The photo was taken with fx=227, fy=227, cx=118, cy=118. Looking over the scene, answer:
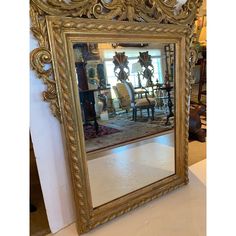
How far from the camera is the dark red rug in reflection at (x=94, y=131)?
1322 mm

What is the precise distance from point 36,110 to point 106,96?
413 mm

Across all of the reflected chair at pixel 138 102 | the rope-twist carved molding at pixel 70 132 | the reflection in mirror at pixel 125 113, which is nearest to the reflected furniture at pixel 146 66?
the reflection in mirror at pixel 125 113

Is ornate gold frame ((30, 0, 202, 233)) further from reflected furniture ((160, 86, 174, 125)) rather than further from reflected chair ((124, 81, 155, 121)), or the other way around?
reflected chair ((124, 81, 155, 121))

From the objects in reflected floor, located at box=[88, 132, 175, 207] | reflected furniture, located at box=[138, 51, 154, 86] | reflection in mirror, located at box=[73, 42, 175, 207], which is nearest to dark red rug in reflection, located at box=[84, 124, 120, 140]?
reflection in mirror, located at box=[73, 42, 175, 207]

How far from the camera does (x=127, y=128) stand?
5.02 feet

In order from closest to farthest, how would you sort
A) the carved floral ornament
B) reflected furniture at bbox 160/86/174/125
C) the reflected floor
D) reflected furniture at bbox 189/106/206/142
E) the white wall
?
the carved floral ornament → the white wall → the reflected floor → reflected furniture at bbox 160/86/174/125 → reflected furniture at bbox 189/106/206/142

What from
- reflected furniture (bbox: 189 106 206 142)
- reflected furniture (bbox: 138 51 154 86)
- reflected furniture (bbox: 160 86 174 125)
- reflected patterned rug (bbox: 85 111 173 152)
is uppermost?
reflected furniture (bbox: 138 51 154 86)

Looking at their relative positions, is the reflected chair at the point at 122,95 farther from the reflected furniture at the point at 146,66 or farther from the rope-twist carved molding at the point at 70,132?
the rope-twist carved molding at the point at 70,132

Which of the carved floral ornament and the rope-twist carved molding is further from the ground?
the carved floral ornament

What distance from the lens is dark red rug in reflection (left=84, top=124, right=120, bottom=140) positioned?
1.32 m

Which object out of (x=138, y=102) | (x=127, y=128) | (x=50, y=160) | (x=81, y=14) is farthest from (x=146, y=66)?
(x=50, y=160)

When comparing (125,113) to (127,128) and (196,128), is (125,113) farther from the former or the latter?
(196,128)
